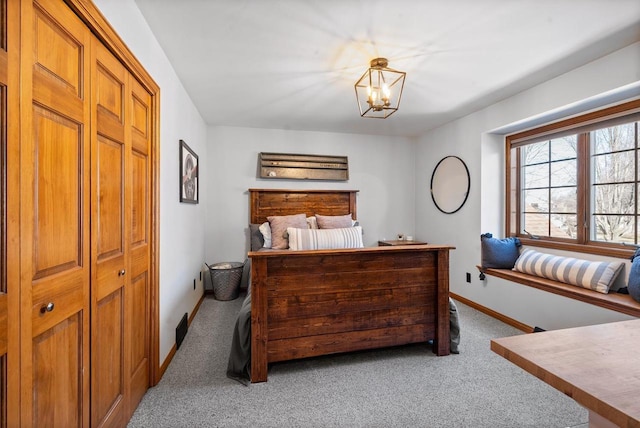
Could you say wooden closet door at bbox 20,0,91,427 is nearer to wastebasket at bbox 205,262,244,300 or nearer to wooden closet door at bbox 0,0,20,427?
wooden closet door at bbox 0,0,20,427

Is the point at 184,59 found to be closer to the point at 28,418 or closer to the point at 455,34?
the point at 455,34

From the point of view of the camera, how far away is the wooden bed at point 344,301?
1965mm

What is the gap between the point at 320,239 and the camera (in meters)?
3.20

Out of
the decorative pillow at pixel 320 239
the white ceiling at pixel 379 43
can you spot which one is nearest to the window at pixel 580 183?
the white ceiling at pixel 379 43

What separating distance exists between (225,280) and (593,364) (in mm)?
3487

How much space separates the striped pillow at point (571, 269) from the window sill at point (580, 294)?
5cm

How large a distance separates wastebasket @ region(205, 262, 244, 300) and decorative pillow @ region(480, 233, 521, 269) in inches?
117

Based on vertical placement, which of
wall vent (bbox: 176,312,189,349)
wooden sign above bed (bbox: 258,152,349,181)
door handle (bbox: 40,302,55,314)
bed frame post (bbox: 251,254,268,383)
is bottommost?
wall vent (bbox: 176,312,189,349)

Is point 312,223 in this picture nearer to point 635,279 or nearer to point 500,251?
point 500,251

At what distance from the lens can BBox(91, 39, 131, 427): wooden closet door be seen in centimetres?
125

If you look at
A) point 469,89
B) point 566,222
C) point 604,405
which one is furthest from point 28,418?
point 566,222

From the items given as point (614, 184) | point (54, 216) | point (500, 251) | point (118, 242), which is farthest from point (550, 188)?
point (54, 216)

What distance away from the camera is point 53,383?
101cm

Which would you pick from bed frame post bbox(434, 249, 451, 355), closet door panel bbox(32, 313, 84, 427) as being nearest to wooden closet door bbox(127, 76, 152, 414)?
closet door panel bbox(32, 313, 84, 427)
